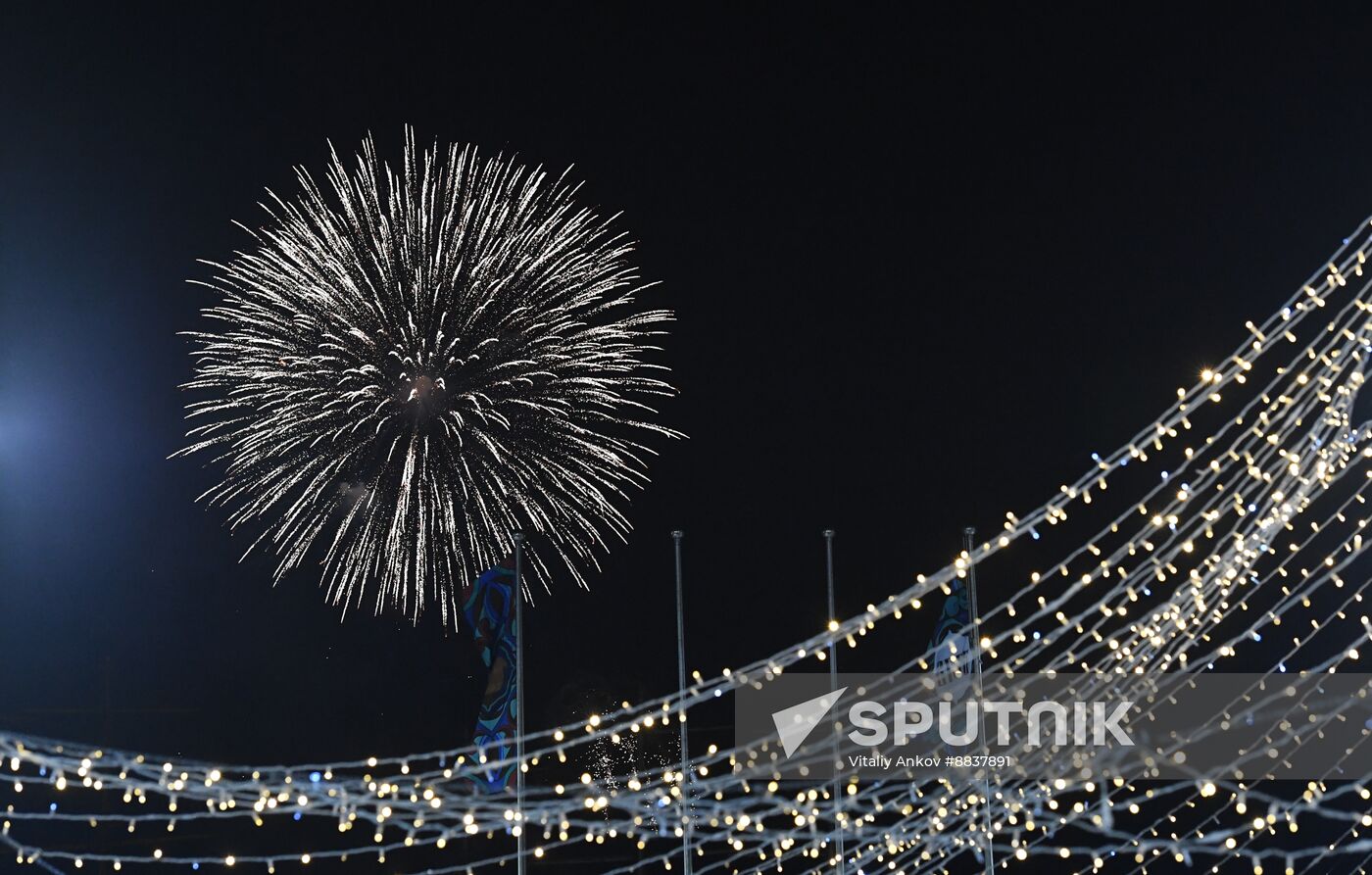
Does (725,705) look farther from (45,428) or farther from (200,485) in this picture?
(45,428)

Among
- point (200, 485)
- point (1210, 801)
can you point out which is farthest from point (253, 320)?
point (1210, 801)

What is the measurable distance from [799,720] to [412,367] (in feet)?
11.8

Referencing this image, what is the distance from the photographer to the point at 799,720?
9.34 meters

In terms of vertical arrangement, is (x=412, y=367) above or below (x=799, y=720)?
above

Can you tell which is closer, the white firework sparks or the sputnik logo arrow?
the white firework sparks

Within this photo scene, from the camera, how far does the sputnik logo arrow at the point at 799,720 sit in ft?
30.2

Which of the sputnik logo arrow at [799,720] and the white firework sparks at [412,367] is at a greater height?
the white firework sparks at [412,367]

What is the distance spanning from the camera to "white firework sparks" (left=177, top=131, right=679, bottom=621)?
868 centimetres

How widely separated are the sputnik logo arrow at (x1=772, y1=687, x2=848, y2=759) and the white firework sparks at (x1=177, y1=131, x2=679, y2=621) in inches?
80.3

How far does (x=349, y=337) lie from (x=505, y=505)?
1.55m

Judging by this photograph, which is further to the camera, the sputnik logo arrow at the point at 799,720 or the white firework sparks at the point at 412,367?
the sputnik logo arrow at the point at 799,720

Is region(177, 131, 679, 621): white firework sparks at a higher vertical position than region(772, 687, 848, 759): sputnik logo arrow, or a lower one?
higher

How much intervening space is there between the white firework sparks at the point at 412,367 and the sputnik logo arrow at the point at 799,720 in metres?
2.04

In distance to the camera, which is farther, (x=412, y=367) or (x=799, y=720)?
(x=799, y=720)
